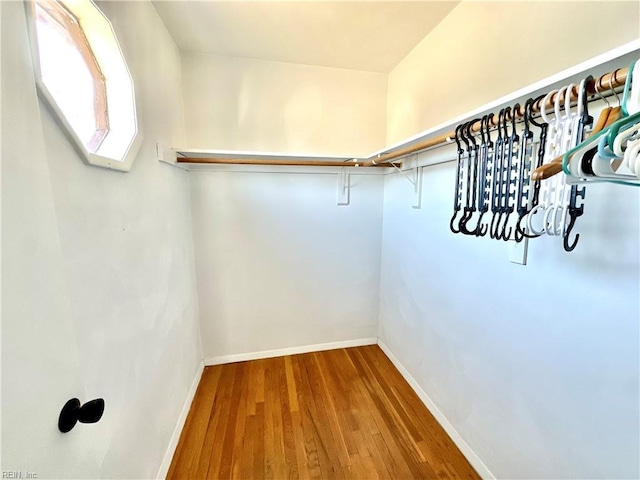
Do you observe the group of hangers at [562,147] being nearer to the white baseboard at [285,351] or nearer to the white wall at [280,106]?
the white wall at [280,106]

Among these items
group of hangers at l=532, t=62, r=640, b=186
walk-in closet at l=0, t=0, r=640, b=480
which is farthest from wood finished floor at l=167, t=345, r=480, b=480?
group of hangers at l=532, t=62, r=640, b=186

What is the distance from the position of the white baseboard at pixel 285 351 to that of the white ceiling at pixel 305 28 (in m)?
2.48

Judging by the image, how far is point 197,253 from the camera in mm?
2209

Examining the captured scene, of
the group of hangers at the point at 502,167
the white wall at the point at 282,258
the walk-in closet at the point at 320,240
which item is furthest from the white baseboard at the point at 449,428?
the group of hangers at the point at 502,167

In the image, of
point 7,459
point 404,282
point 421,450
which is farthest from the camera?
point 404,282

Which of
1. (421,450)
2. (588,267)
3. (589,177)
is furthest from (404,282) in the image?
(589,177)

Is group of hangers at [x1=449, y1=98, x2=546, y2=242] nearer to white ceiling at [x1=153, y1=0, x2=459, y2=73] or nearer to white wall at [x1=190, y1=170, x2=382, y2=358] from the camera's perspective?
white ceiling at [x1=153, y1=0, x2=459, y2=73]

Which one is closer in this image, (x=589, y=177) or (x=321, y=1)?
(x=589, y=177)

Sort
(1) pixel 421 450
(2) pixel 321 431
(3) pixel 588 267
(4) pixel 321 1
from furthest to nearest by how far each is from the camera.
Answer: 1. (2) pixel 321 431
2. (1) pixel 421 450
3. (4) pixel 321 1
4. (3) pixel 588 267

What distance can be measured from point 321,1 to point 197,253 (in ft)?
6.20

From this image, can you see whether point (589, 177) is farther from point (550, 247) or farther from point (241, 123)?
point (241, 123)

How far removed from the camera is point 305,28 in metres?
1.72

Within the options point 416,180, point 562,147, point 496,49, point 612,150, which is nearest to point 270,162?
point 416,180

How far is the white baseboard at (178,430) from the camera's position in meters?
1.43
